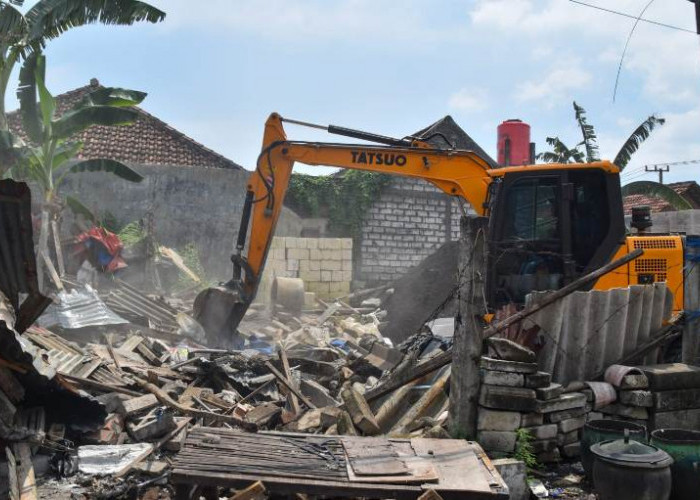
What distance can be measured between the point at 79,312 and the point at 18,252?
5.88 m

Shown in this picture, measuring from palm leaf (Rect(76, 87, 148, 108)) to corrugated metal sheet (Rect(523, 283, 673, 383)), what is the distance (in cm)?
1029

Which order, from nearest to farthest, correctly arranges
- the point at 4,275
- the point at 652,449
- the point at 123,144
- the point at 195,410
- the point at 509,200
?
the point at 652,449, the point at 4,275, the point at 195,410, the point at 509,200, the point at 123,144

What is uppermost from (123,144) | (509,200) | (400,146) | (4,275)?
(123,144)

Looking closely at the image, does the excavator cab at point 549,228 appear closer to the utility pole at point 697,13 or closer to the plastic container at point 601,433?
the utility pole at point 697,13

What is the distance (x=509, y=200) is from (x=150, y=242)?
37.7 feet

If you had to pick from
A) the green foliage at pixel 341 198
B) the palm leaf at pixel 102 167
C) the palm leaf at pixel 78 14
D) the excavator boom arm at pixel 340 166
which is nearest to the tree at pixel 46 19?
the palm leaf at pixel 78 14

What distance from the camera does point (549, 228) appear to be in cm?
803

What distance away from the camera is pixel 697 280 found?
262 inches

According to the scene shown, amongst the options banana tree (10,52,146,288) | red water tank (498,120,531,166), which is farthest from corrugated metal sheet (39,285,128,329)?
red water tank (498,120,531,166)

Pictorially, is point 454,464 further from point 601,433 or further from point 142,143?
point 142,143

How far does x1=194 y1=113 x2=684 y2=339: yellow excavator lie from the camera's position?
767 cm

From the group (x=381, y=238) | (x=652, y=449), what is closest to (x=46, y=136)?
(x=381, y=238)

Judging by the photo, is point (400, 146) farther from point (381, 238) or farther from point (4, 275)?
point (381, 238)

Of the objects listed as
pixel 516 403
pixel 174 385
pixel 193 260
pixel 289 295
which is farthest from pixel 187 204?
pixel 516 403
